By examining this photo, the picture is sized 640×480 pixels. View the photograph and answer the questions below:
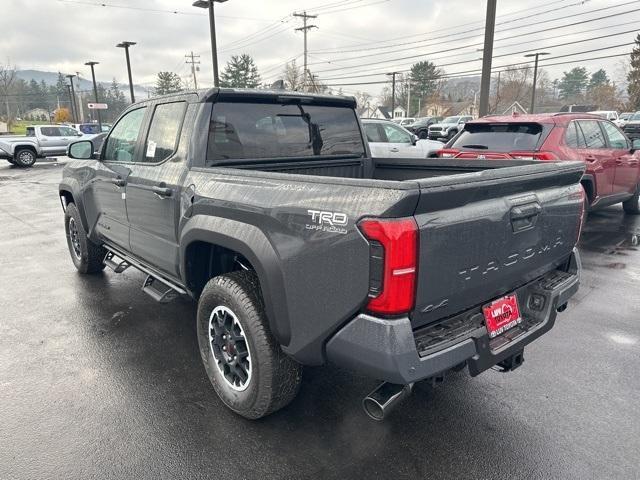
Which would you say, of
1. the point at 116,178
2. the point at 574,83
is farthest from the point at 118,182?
the point at 574,83

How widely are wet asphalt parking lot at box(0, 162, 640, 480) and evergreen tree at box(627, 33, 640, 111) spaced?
59.4 m

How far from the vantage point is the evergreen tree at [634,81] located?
50.9 meters

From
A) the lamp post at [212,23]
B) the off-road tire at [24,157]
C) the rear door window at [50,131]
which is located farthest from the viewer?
the rear door window at [50,131]

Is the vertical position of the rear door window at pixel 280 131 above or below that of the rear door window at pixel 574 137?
above

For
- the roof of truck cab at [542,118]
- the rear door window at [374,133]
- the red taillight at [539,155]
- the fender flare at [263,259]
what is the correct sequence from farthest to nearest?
the rear door window at [374,133] → the roof of truck cab at [542,118] → the red taillight at [539,155] → the fender flare at [263,259]

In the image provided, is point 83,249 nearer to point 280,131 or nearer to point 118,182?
point 118,182

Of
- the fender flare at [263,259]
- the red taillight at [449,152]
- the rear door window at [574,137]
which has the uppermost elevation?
the rear door window at [574,137]

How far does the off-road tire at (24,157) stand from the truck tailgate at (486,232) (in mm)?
23783

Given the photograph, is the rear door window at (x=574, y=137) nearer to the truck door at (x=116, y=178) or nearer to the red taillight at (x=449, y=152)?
the red taillight at (x=449, y=152)

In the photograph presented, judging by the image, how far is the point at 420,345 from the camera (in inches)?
80.0

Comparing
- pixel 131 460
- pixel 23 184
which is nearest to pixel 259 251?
pixel 131 460

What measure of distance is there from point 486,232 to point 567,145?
507cm

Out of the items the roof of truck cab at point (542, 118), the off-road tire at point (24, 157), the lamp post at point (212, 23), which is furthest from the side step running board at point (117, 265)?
the off-road tire at point (24, 157)

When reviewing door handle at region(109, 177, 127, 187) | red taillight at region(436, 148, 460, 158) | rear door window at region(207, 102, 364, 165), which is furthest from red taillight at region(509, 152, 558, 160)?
door handle at region(109, 177, 127, 187)
